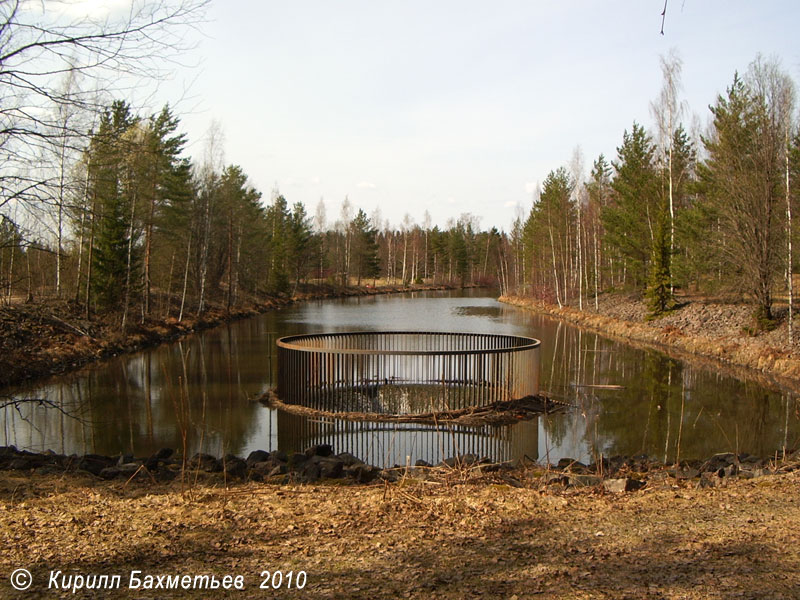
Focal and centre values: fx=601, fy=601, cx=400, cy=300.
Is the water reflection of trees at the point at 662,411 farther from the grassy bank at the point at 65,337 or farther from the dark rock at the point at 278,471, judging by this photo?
the grassy bank at the point at 65,337

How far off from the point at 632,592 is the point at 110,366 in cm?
1622

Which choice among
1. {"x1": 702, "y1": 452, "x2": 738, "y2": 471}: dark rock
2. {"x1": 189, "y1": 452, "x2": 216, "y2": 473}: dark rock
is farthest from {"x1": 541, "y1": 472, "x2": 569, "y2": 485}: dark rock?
{"x1": 189, "y1": 452, "x2": 216, "y2": 473}: dark rock

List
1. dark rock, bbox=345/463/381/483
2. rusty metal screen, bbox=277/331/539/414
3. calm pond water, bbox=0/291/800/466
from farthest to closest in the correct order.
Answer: rusty metal screen, bbox=277/331/539/414 → calm pond water, bbox=0/291/800/466 → dark rock, bbox=345/463/381/483

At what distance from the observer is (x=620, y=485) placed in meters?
5.54

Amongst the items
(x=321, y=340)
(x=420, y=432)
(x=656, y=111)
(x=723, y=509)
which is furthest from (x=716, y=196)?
(x=723, y=509)

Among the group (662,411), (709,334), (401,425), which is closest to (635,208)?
(709,334)

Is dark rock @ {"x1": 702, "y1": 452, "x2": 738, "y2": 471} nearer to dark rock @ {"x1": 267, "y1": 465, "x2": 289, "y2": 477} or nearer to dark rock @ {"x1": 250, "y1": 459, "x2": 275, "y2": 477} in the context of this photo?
dark rock @ {"x1": 267, "y1": 465, "x2": 289, "y2": 477}

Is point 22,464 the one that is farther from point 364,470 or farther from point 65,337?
point 65,337

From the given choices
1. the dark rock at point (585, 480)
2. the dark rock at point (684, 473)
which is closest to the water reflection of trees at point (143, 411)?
the dark rock at point (585, 480)

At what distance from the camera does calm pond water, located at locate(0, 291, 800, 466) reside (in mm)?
8742

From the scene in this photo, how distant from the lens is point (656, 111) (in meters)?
30.3

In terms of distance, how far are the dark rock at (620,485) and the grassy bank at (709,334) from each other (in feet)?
35.2

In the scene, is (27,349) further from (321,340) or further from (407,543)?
(407,543)

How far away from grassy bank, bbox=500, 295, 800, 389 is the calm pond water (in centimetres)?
151
